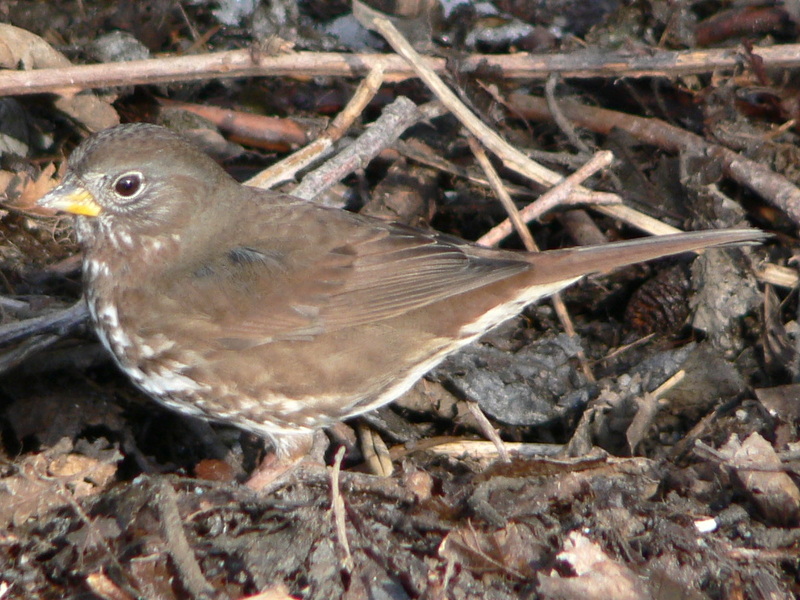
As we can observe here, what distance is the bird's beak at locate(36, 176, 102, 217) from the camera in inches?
137

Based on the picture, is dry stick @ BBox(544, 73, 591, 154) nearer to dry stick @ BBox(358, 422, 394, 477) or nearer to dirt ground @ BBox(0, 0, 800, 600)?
dirt ground @ BBox(0, 0, 800, 600)

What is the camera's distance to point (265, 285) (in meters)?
3.49

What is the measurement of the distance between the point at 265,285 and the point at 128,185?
67 centimetres

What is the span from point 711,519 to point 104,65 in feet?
11.0

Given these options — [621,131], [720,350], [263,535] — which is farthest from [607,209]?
[263,535]

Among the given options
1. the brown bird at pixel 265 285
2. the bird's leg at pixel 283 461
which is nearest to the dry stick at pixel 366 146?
the brown bird at pixel 265 285

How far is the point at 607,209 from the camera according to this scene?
14.5ft

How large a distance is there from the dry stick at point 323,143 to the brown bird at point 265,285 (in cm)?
60

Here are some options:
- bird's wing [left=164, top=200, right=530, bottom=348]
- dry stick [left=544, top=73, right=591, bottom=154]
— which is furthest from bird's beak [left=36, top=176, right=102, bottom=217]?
dry stick [left=544, top=73, right=591, bottom=154]

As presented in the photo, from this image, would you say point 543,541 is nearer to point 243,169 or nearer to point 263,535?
point 263,535

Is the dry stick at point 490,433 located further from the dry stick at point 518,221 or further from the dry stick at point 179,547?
the dry stick at point 179,547

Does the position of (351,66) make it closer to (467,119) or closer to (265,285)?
(467,119)

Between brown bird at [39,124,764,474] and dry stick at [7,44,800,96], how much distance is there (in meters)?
0.86

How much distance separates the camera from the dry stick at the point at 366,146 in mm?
4375
